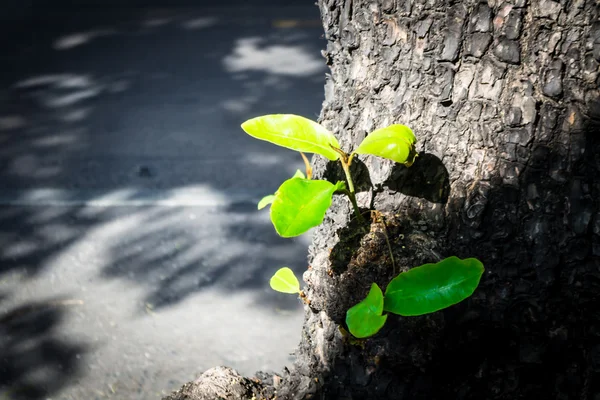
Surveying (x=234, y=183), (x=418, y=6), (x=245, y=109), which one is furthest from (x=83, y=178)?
(x=418, y=6)

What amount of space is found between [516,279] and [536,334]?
0.10m

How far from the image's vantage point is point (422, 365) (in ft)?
3.13

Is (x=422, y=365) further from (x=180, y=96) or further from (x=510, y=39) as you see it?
(x=180, y=96)

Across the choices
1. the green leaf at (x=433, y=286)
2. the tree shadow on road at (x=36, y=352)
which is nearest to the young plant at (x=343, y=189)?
→ the green leaf at (x=433, y=286)

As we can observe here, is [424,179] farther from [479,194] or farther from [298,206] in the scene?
[298,206]

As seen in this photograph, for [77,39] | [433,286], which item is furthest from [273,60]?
[433,286]

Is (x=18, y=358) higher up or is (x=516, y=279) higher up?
(x=516, y=279)

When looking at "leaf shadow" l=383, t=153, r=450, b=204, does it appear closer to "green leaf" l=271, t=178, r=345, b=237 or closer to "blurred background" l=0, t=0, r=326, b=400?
"green leaf" l=271, t=178, r=345, b=237

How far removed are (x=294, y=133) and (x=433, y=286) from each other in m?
0.33

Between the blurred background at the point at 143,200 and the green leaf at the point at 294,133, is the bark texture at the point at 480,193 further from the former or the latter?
the blurred background at the point at 143,200

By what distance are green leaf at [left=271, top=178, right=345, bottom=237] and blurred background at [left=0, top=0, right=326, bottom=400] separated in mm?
1524

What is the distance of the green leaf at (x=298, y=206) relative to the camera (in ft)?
2.83

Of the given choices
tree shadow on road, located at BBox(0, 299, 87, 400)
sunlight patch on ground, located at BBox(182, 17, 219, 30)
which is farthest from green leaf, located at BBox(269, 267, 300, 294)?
sunlight patch on ground, located at BBox(182, 17, 219, 30)

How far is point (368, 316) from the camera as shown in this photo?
853 mm
